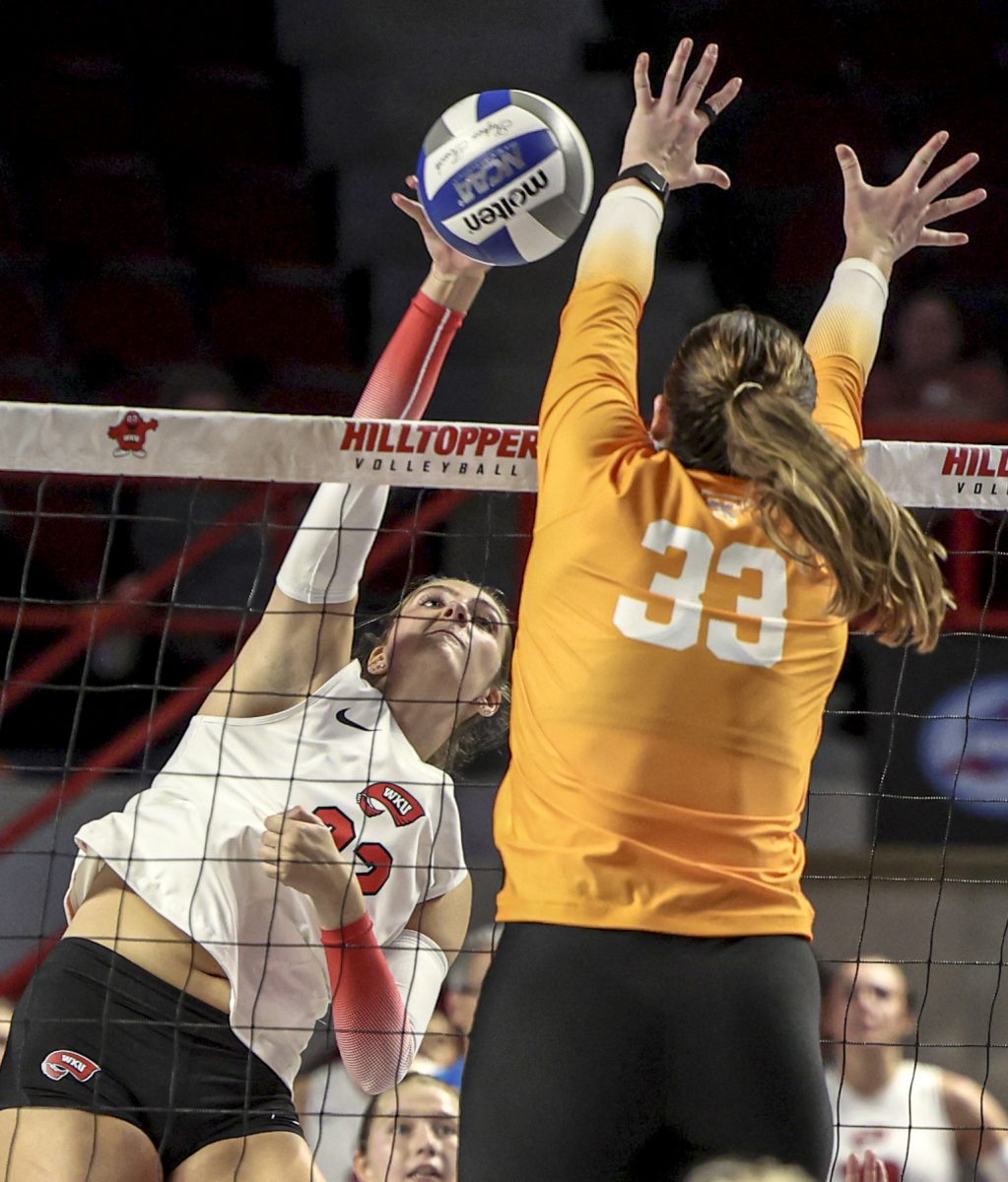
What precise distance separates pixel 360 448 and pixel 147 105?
14.6ft

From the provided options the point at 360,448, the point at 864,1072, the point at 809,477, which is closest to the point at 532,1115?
the point at 809,477

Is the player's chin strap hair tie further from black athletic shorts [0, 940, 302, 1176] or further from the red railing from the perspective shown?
the red railing

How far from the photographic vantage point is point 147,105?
641 cm

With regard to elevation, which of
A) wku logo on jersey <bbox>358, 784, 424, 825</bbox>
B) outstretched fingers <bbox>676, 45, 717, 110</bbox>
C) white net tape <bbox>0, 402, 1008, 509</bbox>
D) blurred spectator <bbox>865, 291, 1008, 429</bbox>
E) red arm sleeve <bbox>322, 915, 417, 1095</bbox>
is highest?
blurred spectator <bbox>865, 291, 1008, 429</bbox>

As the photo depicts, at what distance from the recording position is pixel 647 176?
2.12 m

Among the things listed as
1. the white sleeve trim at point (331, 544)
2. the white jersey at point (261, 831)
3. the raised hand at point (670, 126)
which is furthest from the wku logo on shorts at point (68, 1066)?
the raised hand at point (670, 126)

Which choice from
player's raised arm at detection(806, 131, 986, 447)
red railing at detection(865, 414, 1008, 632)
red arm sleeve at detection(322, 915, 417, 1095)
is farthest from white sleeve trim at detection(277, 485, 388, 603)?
red railing at detection(865, 414, 1008, 632)

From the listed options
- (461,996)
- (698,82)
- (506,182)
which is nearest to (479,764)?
(461,996)

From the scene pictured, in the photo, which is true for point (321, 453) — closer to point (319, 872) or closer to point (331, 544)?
point (331, 544)

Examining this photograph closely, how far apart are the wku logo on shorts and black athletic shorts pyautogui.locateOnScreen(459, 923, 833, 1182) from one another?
50.1 inches

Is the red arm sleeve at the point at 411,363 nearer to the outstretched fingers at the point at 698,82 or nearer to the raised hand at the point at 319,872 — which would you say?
the outstretched fingers at the point at 698,82

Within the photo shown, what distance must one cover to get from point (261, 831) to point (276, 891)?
0.45 ft

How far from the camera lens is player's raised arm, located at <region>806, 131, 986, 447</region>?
81.2 inches

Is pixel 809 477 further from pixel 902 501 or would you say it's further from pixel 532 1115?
pixel 902 501
